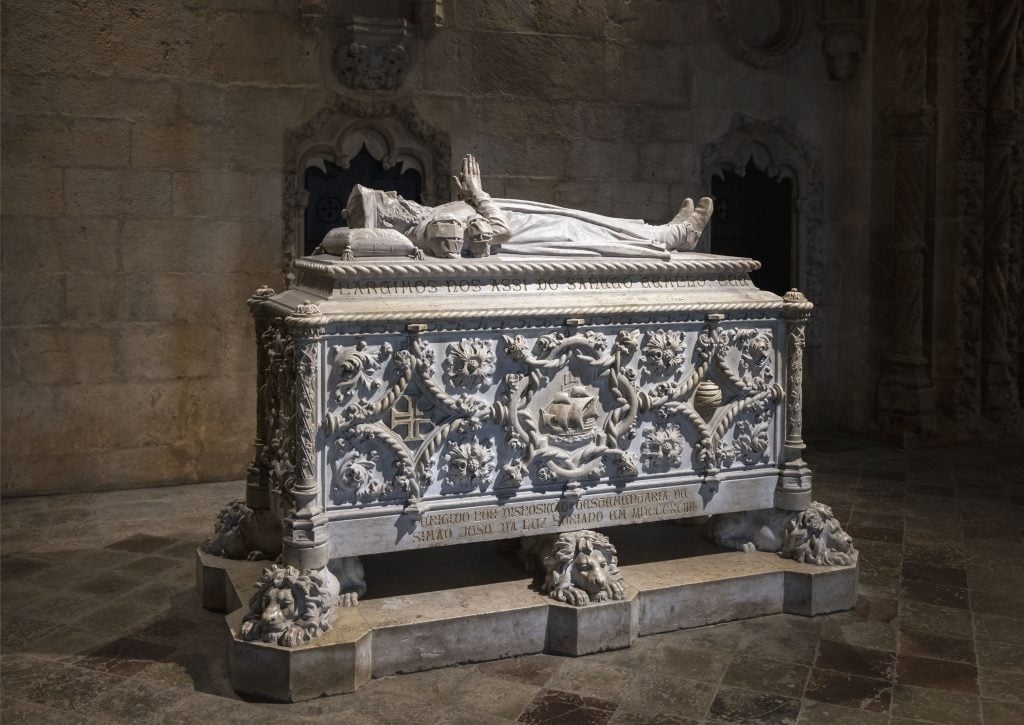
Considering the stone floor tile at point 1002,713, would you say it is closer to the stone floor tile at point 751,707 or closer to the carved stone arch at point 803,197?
Result: the stone floor tile at point 751,707

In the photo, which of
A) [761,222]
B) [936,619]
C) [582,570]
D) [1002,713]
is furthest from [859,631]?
[761,222]

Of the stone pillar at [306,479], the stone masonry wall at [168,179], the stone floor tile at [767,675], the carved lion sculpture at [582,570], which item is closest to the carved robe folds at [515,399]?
the stone pillar at [306,479]

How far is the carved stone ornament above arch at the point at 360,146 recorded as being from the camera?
6711 mm

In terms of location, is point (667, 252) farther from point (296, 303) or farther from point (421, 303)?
point (296, 303)

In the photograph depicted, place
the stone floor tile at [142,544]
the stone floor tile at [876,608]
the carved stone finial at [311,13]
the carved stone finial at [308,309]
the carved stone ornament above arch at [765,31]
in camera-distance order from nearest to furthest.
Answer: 1. the carved stone finial at [308,309]
2. the stone floor tile at [876,608]
3. the stone floor tile at [142,544]
4. the carved stone finial at [311,13]
5. the carved stone ornament above arch at [765,31]

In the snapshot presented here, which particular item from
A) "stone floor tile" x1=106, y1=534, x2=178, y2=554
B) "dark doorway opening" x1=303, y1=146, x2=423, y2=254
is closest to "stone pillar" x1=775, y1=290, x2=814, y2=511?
"stone floor tile" x1=106, y1=534, x2=178, y2=554

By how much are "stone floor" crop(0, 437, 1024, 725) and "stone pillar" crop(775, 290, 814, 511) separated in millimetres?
489

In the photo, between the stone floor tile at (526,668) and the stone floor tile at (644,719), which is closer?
the stone floor tile at (644,719)

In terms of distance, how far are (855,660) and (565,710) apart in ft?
3.69

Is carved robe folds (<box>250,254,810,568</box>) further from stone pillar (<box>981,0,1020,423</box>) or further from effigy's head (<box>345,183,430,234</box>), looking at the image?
stone pillar (<box>981,0,1020,423</box>)

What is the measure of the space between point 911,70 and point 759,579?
14.9 ft

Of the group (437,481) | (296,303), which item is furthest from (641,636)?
(296,303)

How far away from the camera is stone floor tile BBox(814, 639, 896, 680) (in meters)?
3.94

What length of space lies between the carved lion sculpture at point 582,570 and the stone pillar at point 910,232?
4.13 m
